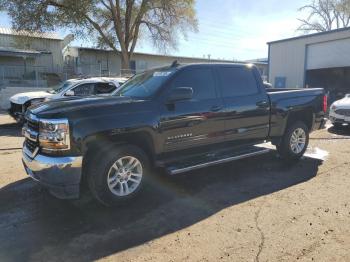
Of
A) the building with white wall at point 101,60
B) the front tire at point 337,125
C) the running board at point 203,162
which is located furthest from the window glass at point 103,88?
the building with white wall at point 101,60

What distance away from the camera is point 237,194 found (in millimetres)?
5117

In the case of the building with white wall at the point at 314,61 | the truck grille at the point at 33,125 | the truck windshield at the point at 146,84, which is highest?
the building with white wall at the point at 314,61

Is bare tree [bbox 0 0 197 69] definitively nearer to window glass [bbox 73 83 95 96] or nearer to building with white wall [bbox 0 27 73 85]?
building with white wall [bbox 0 27 73 85]

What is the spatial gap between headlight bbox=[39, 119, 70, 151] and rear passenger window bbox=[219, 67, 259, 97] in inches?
109

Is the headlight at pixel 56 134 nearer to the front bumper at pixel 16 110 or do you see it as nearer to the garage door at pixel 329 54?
the front bumper at pixel 16 110

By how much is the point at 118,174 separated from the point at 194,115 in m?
1.49

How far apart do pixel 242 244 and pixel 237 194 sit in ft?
5.08

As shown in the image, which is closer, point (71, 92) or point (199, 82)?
point (199, 82)

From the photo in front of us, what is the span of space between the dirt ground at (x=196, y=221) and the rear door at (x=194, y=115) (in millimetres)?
810

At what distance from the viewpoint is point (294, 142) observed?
7.01 meters

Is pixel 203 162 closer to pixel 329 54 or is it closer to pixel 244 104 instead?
pixel 244 104

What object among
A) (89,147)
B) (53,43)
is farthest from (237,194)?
(53,43)

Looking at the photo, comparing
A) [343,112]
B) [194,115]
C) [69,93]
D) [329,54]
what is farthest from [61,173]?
[329,54]

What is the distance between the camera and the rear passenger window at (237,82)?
228 inches
